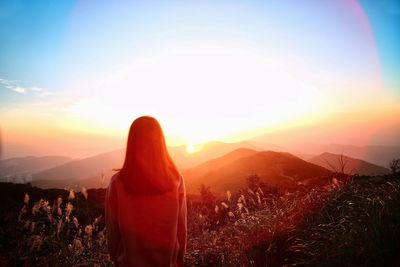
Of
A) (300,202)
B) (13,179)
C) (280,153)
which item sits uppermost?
(13,179)

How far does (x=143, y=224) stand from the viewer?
116 inches

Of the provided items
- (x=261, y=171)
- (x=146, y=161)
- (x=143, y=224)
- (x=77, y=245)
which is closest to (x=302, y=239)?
(x=143, y=224)

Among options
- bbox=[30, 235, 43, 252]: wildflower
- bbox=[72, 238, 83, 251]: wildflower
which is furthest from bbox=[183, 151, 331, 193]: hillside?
bbox=[30, 235, 43, 252]: wildflower

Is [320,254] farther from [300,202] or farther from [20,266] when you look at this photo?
[20,266]

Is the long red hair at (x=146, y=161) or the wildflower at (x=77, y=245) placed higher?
the long red hair at (x=146, y=161)

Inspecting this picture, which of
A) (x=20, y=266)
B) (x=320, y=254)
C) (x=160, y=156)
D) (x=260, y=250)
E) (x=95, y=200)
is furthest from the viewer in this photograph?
(x=95, y=200)

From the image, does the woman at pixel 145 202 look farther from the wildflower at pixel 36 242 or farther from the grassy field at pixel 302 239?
the wildflower at pixel 36 242

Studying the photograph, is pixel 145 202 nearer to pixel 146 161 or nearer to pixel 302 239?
pixel 146 161

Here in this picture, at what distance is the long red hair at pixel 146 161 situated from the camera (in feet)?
9.33

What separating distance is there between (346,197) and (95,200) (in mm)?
15979

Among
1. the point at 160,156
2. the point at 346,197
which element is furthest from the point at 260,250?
the point at 160,156

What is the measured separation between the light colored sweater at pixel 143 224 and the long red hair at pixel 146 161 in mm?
91

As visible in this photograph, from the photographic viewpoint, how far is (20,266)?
6.03 metres

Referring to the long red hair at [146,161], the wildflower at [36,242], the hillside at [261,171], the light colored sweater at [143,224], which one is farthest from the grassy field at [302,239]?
the hillside at [261,171]
